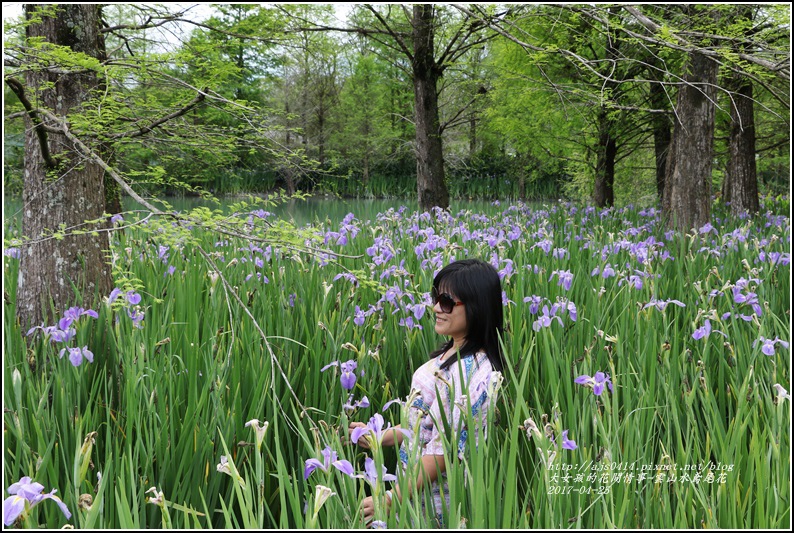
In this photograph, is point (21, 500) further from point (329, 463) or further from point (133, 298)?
point (133, 298)

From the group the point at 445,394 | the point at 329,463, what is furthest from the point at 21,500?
the point at 445,394

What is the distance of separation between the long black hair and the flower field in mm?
184

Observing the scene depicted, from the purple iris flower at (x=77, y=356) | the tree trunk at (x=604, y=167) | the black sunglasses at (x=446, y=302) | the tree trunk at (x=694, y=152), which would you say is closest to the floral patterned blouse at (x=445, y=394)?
the black sunglasses at (x=446, y=302)

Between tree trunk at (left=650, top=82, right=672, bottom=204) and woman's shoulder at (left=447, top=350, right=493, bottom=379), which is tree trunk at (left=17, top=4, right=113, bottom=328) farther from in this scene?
tree trunk at (left=650, top=82, right=672, bottom=204)

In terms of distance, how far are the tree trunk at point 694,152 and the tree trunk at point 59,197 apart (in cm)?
537

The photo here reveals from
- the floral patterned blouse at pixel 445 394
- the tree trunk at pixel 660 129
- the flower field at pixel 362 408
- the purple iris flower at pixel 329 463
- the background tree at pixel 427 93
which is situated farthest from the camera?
the tree trunk at pixel 660 129

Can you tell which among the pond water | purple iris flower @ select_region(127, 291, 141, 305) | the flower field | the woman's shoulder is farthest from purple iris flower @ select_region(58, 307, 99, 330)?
the pond water

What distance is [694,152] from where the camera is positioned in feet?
20.7

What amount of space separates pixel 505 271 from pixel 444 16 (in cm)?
681

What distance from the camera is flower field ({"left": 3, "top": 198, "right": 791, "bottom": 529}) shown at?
1.42m

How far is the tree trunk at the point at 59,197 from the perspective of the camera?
321cm

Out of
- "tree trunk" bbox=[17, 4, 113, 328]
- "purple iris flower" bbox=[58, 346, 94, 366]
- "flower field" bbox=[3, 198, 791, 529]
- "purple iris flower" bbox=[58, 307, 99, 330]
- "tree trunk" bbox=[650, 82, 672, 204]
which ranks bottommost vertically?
"flower field" bbox=[3, 198, 791, 529]

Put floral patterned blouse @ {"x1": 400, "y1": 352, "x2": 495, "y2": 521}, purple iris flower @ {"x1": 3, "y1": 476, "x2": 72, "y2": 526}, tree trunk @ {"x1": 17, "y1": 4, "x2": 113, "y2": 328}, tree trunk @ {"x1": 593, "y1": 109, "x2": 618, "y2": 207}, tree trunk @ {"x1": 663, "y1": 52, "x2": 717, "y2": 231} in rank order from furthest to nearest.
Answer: tree trunk @ {"x1": 593, "y1": 109, "x2": 618, "y2": 207} < tree trunk @ {"x1": 663, "y1": 52, "x2": 717, "y2": 231} < tree trunk @ {"x1": 17, "y1": 4, "x2": 113, "y2": 328} < floral patterned blouse @ {"x1": 400, "y1": 352, "x2": 495, "y2": 521} < purple iris flower @ {"x1": 3, "y1": 476, "x2": 72, "y2": 526}

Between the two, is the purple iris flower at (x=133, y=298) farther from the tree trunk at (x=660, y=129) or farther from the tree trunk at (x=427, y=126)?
the tree trunk at (x=660, y=129)
